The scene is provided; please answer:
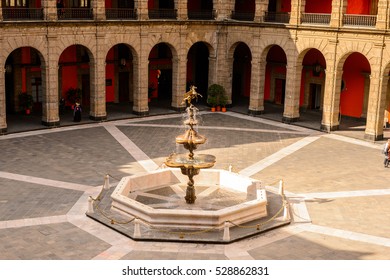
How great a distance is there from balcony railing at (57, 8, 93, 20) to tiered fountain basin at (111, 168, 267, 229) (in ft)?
53.2

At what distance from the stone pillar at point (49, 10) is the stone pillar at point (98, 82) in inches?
135

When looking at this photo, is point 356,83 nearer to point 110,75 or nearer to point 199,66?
point 199,66

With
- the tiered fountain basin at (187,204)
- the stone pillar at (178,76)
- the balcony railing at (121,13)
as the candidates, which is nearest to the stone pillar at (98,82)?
the balcony railing at (121,13)

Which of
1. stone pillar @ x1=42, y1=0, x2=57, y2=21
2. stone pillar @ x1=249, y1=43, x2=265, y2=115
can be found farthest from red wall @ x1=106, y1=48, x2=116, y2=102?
stone pillar @ x1=249, y1=43, x2=265, y2=115

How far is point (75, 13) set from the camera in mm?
38688

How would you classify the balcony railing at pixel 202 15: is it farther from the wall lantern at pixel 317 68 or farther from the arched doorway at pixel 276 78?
the wall lantern at pixel 317 68

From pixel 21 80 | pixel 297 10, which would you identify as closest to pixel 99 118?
pixel 21 80

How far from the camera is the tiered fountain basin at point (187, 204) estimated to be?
1997 centimetres

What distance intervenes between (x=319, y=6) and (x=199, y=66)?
40.2ft

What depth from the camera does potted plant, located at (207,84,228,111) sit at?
42522mm

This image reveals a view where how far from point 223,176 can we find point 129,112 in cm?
1802

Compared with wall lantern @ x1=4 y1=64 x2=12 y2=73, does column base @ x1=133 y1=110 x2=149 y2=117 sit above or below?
below

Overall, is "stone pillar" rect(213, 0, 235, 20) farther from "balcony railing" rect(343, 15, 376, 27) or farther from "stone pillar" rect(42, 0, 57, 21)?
"stone pillar" rect(42, 0, 57, 21)

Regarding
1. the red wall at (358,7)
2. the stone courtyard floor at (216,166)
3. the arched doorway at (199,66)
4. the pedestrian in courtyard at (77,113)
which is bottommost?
the stone courtyard floor at (216,166)
